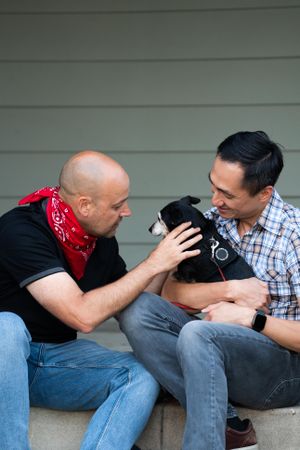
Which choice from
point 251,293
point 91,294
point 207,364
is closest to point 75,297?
point 91,294

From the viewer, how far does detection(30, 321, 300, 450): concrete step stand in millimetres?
3498

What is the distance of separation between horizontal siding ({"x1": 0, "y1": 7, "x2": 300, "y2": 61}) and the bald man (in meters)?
2.05

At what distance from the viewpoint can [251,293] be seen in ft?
10.9

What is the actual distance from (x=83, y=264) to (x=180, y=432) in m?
0.77

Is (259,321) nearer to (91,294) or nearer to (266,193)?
(266,193)


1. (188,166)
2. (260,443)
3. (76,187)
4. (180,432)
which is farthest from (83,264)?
(188,166)

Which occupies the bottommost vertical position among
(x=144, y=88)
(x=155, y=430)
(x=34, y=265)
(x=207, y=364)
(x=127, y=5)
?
(x=155, y=430)

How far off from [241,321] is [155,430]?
636mm

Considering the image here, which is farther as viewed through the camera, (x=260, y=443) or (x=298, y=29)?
(x=298, y=29)

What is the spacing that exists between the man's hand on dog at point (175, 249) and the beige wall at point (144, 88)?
1.97 metres

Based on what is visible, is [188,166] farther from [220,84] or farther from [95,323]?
[95,323]

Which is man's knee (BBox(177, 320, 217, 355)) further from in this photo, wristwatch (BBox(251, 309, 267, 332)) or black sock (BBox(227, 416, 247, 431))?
black sock (BBox(227, 416, 247, 431))

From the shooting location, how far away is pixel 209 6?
17.2 feet

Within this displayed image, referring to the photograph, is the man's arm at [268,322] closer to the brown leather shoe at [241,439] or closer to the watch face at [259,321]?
the watch face at [259,321]
